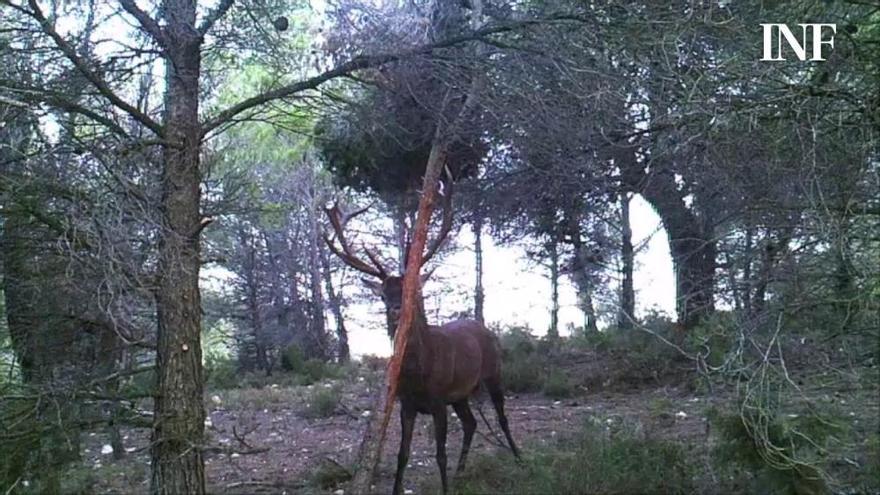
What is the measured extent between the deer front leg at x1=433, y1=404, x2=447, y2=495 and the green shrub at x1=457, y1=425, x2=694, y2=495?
219 mm

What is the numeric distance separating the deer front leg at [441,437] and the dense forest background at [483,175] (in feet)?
1.15

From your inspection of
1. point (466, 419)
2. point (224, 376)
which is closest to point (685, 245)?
point (466, 419)

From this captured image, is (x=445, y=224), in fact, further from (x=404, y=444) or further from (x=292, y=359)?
→ (x=292, y=359)

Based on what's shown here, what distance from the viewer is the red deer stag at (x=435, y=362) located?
723 cm

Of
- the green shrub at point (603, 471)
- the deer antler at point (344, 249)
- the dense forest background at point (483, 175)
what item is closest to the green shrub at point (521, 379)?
the dense forest background at point (483, 175)

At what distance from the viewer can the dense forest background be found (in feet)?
15.9

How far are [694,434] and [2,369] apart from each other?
6371mm

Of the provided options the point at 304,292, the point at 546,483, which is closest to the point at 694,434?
the point at 546,483

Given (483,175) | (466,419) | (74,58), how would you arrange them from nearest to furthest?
(74,58)
(483,175)
(466,419)

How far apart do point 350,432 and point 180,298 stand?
536 cm

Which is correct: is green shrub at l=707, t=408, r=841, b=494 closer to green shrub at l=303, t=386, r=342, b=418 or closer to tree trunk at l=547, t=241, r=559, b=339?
green shrub at l=303, t=386, r=342, b=418

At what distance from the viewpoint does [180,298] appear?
17.8ft

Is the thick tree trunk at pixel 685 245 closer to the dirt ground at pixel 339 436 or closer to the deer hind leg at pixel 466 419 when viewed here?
the dirt ground at pixel 339 436

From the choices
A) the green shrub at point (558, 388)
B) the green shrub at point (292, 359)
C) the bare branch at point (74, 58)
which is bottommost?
the green shrub at point (558, 388)
